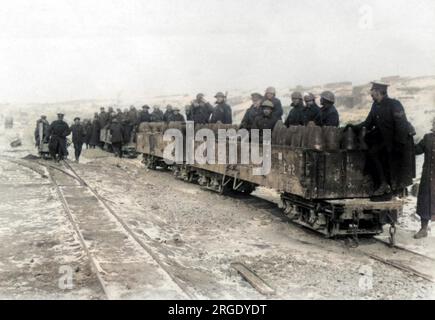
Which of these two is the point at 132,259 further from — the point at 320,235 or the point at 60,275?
the point at 320,235

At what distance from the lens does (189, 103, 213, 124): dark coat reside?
51.9 feet

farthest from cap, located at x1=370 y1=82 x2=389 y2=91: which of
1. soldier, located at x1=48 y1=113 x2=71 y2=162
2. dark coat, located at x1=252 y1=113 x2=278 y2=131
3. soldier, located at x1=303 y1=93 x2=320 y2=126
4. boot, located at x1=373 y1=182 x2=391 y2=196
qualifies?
soldier, located at x1=48 y1=113 x2=71 y2=162

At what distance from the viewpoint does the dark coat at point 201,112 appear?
1580cm

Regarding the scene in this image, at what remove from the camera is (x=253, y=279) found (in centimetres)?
614

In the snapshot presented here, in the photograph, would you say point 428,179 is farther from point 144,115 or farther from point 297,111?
point 144,115

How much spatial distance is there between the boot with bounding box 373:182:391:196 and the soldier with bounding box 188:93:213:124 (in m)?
8.23

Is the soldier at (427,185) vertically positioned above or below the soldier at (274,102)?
below

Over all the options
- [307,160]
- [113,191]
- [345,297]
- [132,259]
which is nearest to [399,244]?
[307,160]

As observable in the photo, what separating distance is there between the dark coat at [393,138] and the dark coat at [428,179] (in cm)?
43

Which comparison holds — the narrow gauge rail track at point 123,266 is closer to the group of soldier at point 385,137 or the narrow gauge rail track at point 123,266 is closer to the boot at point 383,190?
the group of soldier at point 385,137

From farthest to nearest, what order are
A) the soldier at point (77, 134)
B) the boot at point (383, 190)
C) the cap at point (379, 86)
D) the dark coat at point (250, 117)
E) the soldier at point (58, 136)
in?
the soldier at point (77, 134) < the soldier at point (58, 136) < the dark coat at point (250, 117) < the boot at point (383, 190) < the cap at point (379, 86)

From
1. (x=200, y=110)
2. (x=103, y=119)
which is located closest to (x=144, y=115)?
(x=103, y=119)

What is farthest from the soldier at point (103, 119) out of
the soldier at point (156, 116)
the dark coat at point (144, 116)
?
the dark coat at point (144, 116)

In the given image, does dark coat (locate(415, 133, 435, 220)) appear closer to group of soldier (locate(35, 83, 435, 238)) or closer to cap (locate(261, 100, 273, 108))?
group of soldier (locate(35, 83, 435, 238))
